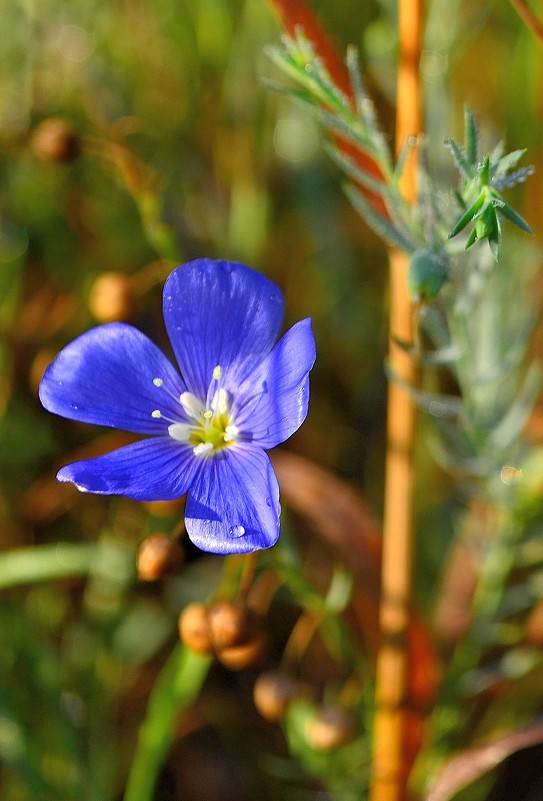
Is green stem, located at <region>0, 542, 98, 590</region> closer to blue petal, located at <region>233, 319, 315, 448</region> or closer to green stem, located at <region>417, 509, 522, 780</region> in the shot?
blue petal, located at <region>233, 319, 315, 448</region>

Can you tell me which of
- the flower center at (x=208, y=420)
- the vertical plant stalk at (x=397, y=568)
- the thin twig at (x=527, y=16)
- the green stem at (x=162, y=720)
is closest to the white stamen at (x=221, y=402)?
the flower center at (x=208, y=420)

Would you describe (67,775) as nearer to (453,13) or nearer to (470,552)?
(470,552)

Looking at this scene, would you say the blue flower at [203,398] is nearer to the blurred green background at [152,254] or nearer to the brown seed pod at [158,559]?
the brown seed pod at [158,559]

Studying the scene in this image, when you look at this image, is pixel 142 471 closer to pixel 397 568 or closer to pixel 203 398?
pixel 203 398

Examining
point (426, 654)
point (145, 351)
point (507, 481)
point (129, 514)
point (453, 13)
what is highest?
point (453, 13)

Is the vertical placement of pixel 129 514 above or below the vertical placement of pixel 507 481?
below

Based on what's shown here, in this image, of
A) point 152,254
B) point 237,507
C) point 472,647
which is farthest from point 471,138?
point 152,254

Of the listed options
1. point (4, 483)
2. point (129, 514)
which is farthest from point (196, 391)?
point (4, 483)
